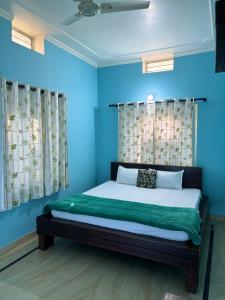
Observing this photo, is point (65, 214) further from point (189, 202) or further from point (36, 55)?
point (36, 55)

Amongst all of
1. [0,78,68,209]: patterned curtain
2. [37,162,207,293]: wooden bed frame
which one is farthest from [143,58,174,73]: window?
[37,162,207,293]: wooden bed frame

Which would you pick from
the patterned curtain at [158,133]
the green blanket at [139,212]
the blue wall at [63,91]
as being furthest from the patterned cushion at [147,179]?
the blue wall at [63,91]

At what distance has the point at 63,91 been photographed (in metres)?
3.76

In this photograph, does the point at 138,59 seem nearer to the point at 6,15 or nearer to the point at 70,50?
the point at 70,50

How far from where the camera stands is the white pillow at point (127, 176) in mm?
4062

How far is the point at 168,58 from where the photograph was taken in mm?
4219

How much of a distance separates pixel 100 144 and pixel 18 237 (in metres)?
2.39

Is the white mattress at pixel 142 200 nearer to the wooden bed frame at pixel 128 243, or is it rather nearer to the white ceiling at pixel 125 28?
the wooden bed frame at pixel 128 243

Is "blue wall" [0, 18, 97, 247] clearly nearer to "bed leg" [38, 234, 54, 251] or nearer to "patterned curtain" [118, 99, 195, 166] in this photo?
"bed leg" [38, 234, 54, 251]

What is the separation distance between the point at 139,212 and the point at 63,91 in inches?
92.3

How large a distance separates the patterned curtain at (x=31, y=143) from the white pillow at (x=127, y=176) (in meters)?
1.01

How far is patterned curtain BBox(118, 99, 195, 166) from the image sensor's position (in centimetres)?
398

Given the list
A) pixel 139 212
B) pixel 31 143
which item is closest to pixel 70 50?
pixel 31 143

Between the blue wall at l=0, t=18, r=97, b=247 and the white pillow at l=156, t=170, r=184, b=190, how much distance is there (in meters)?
1.46
